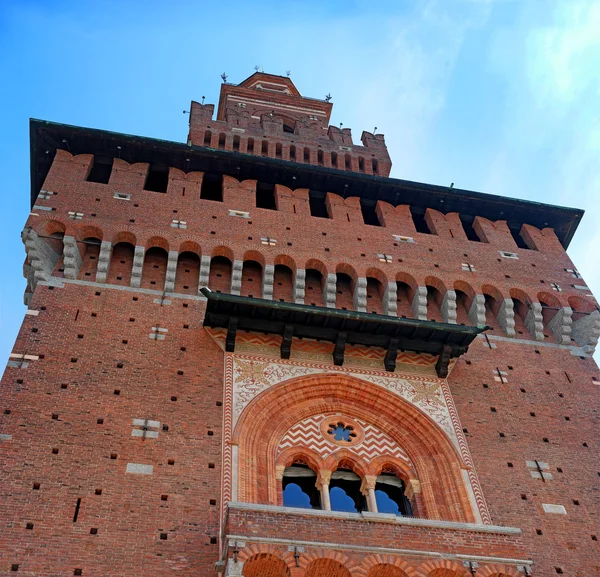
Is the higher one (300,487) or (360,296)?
(360,296)

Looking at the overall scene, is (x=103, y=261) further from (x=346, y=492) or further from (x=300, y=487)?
(x=346, y=492)

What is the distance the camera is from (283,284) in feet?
49.0

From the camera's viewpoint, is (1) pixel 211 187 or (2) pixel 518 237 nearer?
(1) pixel 211 187

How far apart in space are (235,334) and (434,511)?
4.60m

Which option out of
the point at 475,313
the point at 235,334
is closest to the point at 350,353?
the point at 235,334

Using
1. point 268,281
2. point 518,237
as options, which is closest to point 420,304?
point 268,281

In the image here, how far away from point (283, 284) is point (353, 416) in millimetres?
3615

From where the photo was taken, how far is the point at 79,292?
13.1 m

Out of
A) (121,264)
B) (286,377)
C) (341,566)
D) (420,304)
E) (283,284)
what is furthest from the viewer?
(283,284)

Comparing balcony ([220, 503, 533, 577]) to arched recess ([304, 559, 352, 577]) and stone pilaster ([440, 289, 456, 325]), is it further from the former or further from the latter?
stone pilaster ([440, 289, 456, 325])

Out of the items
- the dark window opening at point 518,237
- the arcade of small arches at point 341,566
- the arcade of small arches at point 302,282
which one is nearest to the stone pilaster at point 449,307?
the arcade of small arches at point 302,282

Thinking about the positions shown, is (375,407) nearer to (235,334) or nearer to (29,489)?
(235,334)

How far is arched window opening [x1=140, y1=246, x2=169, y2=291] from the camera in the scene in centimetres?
1393

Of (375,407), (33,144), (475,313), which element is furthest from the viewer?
(33,144)
